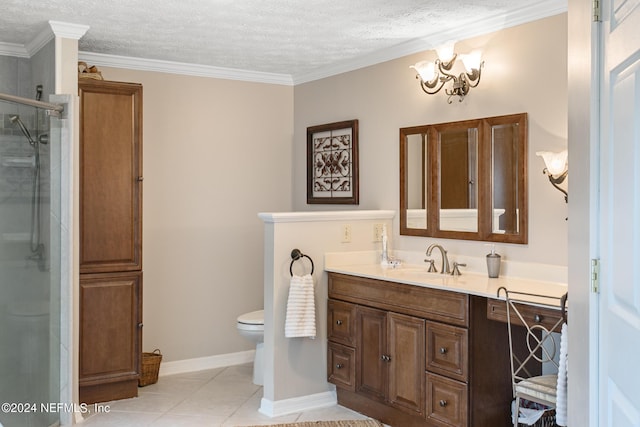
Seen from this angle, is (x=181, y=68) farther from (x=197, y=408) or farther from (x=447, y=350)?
(x=447, y=350)

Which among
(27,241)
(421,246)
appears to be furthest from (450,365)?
(27,241)

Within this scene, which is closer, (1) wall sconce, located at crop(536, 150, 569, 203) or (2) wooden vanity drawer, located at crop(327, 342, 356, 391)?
(1) wall sconce, located at crop(536, 150, 569, 203)

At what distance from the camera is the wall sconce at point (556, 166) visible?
11.0ft

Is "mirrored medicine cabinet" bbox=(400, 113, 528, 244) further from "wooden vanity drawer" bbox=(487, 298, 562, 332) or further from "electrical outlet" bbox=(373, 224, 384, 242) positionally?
"wooden vanity drawer" bbox=(487, 298, 562, 332)

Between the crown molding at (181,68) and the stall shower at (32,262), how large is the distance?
969mm

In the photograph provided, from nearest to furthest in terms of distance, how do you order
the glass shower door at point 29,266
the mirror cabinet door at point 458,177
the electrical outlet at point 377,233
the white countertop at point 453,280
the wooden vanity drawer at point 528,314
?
the wooden vanity drawer at point 528,314, the white countertop at point 453,280, the glass shower door at point 29,266, the mirror cabinet door at point 458,177, the electrical outlet at point 377,233

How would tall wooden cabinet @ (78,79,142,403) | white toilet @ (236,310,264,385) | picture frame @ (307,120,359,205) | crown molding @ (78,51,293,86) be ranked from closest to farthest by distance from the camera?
tall wooden cabinet @ (78,79,142,403) → white toilet @ (236,310,264,385) → crown molding @ (78,51,293,86) → picture frame @ (307,120,359,205)

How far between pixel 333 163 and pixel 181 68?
1.35 meters

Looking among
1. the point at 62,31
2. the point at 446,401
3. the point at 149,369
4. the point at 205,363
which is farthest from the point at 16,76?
the point at 446,401

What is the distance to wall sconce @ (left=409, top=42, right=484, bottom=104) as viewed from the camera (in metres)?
3.91

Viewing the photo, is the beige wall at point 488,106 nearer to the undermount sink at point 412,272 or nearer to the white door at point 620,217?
the undermount sink at point 412,272

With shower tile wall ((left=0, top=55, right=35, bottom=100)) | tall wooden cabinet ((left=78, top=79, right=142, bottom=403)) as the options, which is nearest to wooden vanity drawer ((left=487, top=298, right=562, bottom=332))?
tall wooden cabinet ((left=78, top=79, right=142, bottom=403))

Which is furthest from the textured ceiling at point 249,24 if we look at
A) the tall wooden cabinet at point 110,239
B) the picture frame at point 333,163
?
the picture frame at point 333,163

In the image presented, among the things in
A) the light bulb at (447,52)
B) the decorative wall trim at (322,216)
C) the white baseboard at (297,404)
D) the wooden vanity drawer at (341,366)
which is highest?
the light bulb at (447,52)
